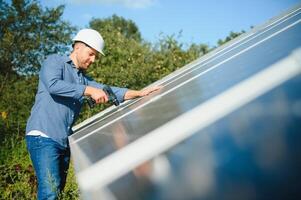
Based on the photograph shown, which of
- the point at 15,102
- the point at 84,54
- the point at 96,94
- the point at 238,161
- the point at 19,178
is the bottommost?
the point at 19,178

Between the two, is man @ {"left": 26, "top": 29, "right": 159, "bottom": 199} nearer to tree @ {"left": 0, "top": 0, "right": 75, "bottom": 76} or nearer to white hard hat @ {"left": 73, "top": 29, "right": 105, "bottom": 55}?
white hard hat @ {"left": 73, "top": 29, "right": 105, "bottom": 55}

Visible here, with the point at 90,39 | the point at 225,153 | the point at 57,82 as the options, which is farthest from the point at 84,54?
the point at 225,153

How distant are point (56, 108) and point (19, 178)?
278cm

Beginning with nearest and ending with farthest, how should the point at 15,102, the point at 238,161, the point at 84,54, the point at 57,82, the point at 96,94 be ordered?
the point at 238,161 < the point at 96,94 < the point at 57,82 < the point at 84,54 < the point at 15,102

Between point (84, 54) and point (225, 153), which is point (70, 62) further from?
point (225, 153)

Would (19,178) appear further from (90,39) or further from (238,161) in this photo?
(238,161)

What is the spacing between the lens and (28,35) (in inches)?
663

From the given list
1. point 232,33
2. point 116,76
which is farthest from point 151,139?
point 232,33

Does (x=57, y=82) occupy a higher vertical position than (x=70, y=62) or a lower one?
lower

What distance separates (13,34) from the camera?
1614 centimetres

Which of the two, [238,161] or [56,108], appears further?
[56,108]

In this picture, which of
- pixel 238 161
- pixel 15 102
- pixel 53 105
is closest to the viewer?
pixel 238 161

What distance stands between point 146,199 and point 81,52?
2.92 m

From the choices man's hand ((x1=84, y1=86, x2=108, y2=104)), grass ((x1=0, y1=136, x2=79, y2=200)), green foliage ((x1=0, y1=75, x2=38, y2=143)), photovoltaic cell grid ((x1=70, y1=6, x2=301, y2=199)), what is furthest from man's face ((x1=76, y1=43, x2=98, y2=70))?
green foliage ((x1=0, y1=75, x2=38, y2=143))
